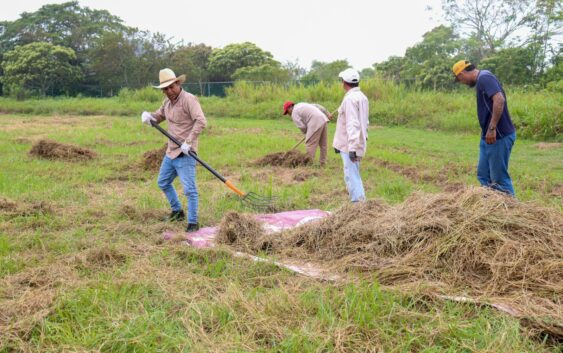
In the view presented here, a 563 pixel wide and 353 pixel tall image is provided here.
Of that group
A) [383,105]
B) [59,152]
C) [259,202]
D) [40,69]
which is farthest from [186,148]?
[40,69]

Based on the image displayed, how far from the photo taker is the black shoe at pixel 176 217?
5.52 m

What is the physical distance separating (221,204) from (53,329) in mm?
3344

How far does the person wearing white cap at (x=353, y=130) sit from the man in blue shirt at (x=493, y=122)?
3.49 ft

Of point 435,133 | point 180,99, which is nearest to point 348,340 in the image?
point 180,99

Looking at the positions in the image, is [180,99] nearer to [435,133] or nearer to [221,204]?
[221,204]

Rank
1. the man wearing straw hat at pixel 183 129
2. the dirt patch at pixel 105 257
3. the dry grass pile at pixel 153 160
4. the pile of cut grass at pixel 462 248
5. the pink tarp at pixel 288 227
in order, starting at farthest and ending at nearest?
the dry grass pile at pixel 153 160
the man wearing straw hat at pixel 183 129
the dirt patch at pixel 105 257
the pile of cut grass at pixel 462 248
the pink tarp at pixel 288 227

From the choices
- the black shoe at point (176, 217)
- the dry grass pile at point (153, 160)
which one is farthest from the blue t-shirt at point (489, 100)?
the dry grass pile at point (153, 160)

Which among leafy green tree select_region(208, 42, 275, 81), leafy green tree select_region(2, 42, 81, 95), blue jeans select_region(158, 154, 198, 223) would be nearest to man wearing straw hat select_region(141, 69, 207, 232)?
blue jeans select_region(158, 154, 198, 223)

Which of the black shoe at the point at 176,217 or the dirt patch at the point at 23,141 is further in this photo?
the dirt patch at the point at 23,141

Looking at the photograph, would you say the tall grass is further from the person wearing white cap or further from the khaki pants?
the person wearing white cap

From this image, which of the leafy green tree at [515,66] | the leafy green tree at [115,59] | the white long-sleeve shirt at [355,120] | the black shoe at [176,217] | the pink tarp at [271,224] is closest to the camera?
the pink tarp at [271,224]

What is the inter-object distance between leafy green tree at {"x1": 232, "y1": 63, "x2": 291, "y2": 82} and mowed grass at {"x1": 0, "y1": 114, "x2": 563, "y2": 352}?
22.1 m

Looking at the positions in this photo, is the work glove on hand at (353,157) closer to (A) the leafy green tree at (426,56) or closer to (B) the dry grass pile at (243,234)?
(B) the dry grass pile at (243,234)

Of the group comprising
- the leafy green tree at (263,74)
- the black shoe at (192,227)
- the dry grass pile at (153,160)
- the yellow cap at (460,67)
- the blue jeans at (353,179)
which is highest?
the leafy green tree at (263,74)
